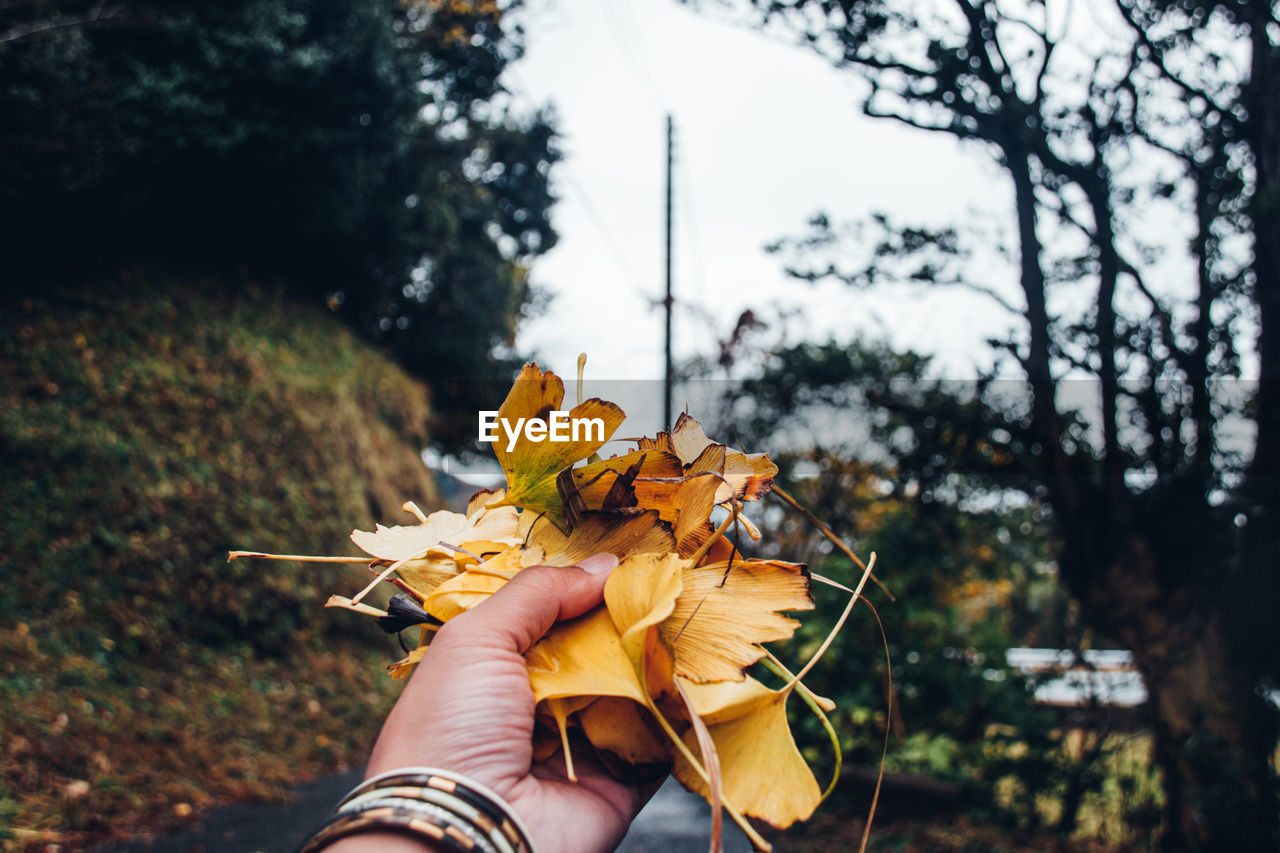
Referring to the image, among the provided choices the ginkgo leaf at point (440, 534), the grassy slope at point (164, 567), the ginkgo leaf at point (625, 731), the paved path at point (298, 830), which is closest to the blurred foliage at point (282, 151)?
the grassy slope at point (164, 567)

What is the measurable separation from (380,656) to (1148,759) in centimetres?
638

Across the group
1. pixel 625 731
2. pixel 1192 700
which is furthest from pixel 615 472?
pixel 1192 700

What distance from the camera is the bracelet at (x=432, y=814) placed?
701 mm

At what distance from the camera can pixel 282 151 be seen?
27.2 feet

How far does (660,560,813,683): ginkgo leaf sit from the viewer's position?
2.66 feet

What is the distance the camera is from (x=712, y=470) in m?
0.92

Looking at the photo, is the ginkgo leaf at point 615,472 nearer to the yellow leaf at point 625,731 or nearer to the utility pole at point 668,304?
the yellow leaf at point 625,731

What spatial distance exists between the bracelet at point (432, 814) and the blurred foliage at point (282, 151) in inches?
263

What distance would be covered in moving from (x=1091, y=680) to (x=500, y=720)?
16.0ft

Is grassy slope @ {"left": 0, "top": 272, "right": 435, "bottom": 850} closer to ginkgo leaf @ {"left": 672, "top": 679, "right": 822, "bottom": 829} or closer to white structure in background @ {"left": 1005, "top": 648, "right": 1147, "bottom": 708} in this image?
ginkgo leaf @ {"left": 672, "top": 679, "right": 822, "bottom": 829}

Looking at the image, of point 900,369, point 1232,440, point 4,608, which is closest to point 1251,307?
point 1232,440

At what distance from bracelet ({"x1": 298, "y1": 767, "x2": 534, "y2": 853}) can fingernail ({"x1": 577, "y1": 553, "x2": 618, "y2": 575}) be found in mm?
278

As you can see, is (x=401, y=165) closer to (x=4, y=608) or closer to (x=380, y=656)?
(x=380, y=656)

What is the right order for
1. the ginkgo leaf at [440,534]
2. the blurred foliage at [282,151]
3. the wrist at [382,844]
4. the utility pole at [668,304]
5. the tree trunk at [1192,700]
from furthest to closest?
1. the utility pole at [668,304]
2. the blurred foliage at [282,151]
3. the tree trunk at [1192,700]
4. the ginkgo leaf at [440,534]
5. the wrist at [382,844]
